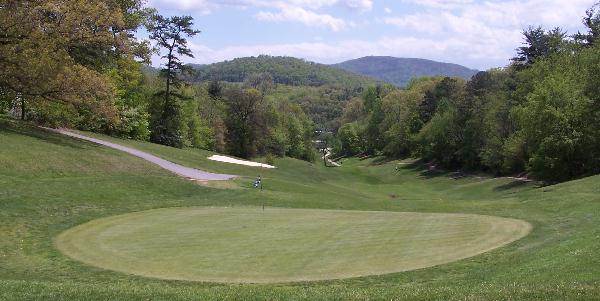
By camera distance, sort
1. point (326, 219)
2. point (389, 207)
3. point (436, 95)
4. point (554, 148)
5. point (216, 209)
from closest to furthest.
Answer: point (326, 219) → point (216, 209) → point (389, 207) → point (554, 148) → point (436, 95)

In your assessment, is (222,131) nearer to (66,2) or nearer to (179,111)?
(179,111)

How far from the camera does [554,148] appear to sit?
2000 inches

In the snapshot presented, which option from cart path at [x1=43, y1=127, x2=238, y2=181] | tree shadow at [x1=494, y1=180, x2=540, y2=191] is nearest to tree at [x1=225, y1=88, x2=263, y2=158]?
tree shadow at [x1=494, y1=180, x2=540, y2=191]

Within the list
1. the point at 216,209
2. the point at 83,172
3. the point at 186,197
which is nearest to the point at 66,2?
the point at 83,172

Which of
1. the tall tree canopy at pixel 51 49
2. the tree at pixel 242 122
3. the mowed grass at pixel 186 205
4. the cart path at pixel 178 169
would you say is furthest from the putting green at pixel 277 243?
the tree at pixel 242 122

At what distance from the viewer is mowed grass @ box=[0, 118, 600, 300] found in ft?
35.9

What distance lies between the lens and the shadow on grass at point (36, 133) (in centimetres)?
3709

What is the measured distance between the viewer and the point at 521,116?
5662cm

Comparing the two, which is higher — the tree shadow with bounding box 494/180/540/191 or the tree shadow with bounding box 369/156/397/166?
the tree shadow with bounding box 494/180/540/191

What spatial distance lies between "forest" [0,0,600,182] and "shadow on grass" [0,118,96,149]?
77.8 inches

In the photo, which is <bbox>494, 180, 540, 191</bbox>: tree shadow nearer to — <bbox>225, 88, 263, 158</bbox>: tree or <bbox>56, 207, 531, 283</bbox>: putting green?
<bbox>225, 88, 263, 158</bbox>: tree

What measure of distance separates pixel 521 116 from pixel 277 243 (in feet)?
153

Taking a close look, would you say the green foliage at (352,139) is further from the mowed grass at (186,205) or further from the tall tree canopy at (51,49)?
the tall tree canopy at (51,49)

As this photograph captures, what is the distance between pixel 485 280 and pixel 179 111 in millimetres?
60466
